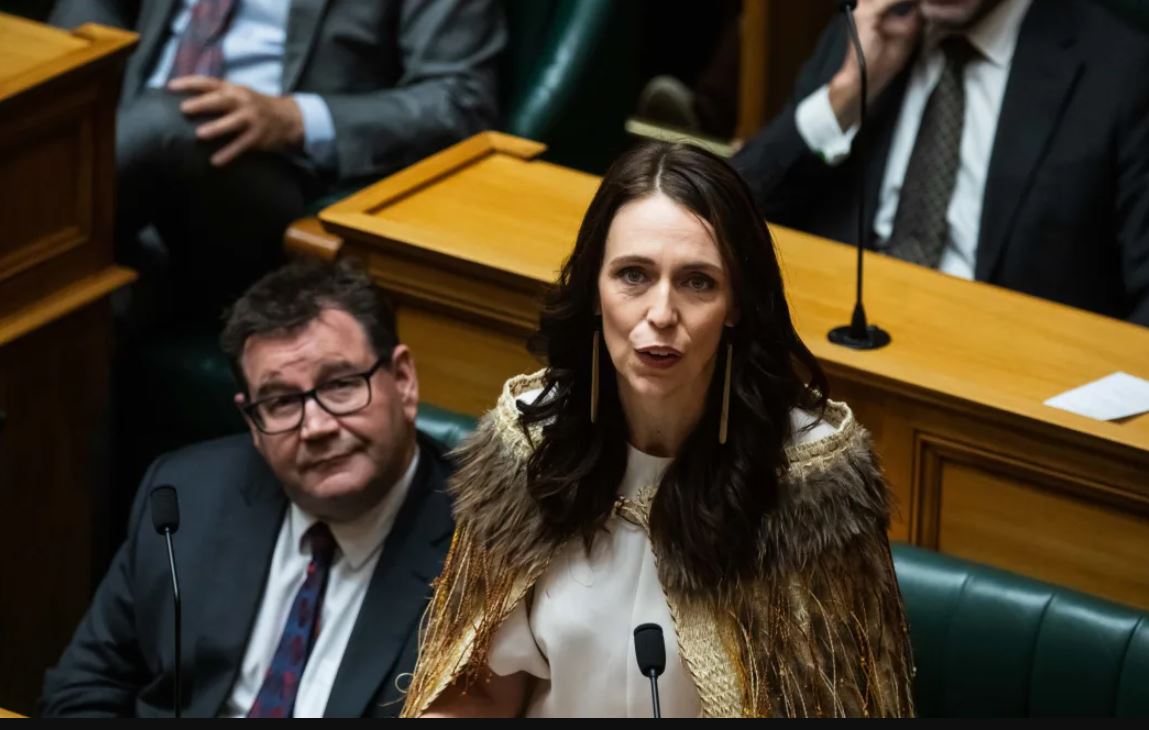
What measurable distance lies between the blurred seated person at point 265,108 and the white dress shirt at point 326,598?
2.66ft

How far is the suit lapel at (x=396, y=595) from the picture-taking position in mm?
2115

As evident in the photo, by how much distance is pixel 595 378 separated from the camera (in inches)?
60.2

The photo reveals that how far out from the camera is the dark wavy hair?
1470 mm

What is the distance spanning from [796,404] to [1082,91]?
1.20 metres

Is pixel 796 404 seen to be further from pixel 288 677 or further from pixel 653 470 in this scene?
pixel 288 677

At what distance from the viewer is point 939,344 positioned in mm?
2311

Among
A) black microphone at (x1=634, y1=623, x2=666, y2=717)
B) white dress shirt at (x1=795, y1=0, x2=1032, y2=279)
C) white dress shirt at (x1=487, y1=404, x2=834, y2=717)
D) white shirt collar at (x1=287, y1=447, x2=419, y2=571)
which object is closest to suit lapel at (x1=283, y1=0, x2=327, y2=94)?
white dress shirt at (x1=795, y1=0, x2=1032, y2=279)

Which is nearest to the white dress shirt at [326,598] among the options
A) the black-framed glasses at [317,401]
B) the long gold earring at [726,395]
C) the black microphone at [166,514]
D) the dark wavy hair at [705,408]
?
the black-framed glasses at [317,401]

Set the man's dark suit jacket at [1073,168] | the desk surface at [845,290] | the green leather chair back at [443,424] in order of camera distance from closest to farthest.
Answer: the desk surface at [845,290]
the green leather chair back at [443,424]
the man's dark suit jacket at [1073,168]

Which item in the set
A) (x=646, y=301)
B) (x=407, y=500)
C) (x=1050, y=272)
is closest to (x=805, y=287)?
(x=1050, y=272)

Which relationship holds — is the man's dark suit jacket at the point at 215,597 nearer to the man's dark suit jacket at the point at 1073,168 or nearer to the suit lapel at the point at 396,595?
the suit lapel at the point at 396,595

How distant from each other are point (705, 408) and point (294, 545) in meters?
0.87

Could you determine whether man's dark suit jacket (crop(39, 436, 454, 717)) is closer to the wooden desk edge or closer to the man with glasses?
the man with glasses

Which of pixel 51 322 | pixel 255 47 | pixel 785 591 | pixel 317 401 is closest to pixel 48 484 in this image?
pixel 51 322
